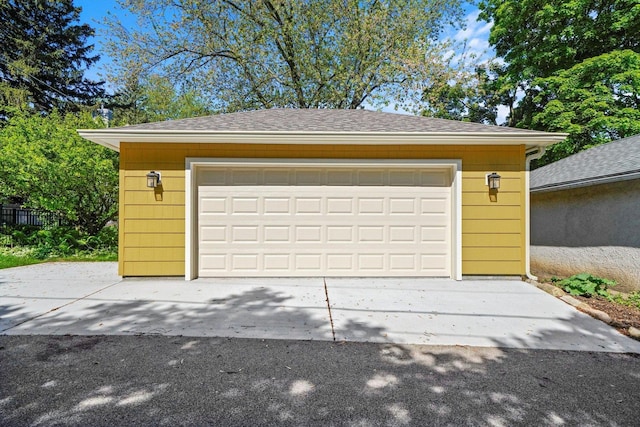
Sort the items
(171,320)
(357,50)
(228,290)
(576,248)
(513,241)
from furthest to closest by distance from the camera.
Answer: (357,50) → (576,248) → (513,241) → (228,290) → (171,320)

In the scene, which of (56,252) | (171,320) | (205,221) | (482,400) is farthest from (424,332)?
(56,252)

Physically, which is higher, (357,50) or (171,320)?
(357,50)

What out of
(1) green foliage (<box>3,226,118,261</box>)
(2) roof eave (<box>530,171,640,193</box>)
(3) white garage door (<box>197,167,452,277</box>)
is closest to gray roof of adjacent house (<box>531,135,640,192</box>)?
(2) roof eave (<box>530,171,640,193</box>)

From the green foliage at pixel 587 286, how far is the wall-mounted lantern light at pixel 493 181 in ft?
6.01

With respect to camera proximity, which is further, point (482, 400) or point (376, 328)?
point (376, 328)

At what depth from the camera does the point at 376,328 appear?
3.31 metres

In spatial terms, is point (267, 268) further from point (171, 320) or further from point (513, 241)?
point (513, 241)

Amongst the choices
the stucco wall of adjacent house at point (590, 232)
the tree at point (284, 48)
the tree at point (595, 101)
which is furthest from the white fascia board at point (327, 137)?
the tree at point (284, 48)

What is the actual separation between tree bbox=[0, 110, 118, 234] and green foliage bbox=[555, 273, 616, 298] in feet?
32.9

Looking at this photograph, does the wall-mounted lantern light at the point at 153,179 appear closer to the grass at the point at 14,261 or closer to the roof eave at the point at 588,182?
the grass at the point at 14,261

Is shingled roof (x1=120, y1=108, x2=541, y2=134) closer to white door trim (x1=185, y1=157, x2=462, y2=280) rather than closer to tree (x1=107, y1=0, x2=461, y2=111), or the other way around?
white door trim (x1=185, y1=157, x2=462, y2=280)

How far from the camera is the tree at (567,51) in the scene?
35.1 feet

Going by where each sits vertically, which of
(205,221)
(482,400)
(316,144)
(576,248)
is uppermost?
(316,144)

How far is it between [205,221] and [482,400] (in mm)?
4650
